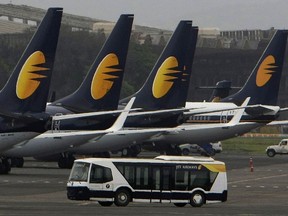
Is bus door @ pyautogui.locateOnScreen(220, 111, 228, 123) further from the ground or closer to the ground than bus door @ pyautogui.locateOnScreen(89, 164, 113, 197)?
further from the ground

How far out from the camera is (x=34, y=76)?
7944 cm

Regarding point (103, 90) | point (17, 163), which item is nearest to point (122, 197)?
point (103, 90)

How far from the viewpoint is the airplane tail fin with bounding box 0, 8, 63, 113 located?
7950 cm

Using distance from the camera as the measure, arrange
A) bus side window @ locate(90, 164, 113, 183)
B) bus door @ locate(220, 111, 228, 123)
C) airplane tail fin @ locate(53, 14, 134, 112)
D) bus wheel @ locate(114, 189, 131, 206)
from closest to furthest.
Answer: bus wheel @ locate(114, 189, 131, 206) < bus side window @ locate(90, 164, 113, 183) < airplane tail fin @ locate(53, 14, 134, 112) < bus door @ locate(220, 111, 228, 123)

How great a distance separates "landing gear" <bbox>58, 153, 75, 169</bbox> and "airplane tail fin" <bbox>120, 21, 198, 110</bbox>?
40.4ft

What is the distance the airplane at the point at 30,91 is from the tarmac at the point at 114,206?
10.9 feet

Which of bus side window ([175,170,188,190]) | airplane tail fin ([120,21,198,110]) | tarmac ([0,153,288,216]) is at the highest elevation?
airplane tail fin ([120,21,198,110])

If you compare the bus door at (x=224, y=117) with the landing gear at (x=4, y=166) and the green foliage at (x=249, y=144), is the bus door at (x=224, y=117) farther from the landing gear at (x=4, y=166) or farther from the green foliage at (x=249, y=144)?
the landing gear at (x=4, y=166)

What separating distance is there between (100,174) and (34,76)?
17045 mm

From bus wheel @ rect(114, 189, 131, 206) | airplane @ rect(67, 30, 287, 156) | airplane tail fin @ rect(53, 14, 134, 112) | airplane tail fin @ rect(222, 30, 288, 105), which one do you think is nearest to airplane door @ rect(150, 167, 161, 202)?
bus wheel @ rect(114, 189, 131, 206)

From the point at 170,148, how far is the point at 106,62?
22.9 meters

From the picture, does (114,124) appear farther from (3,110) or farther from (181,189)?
(181,189)

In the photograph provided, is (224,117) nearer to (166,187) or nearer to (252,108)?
(252,108)

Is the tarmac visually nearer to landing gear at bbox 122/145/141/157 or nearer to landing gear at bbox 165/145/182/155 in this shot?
landing gear at bbox 122/145/141/157
